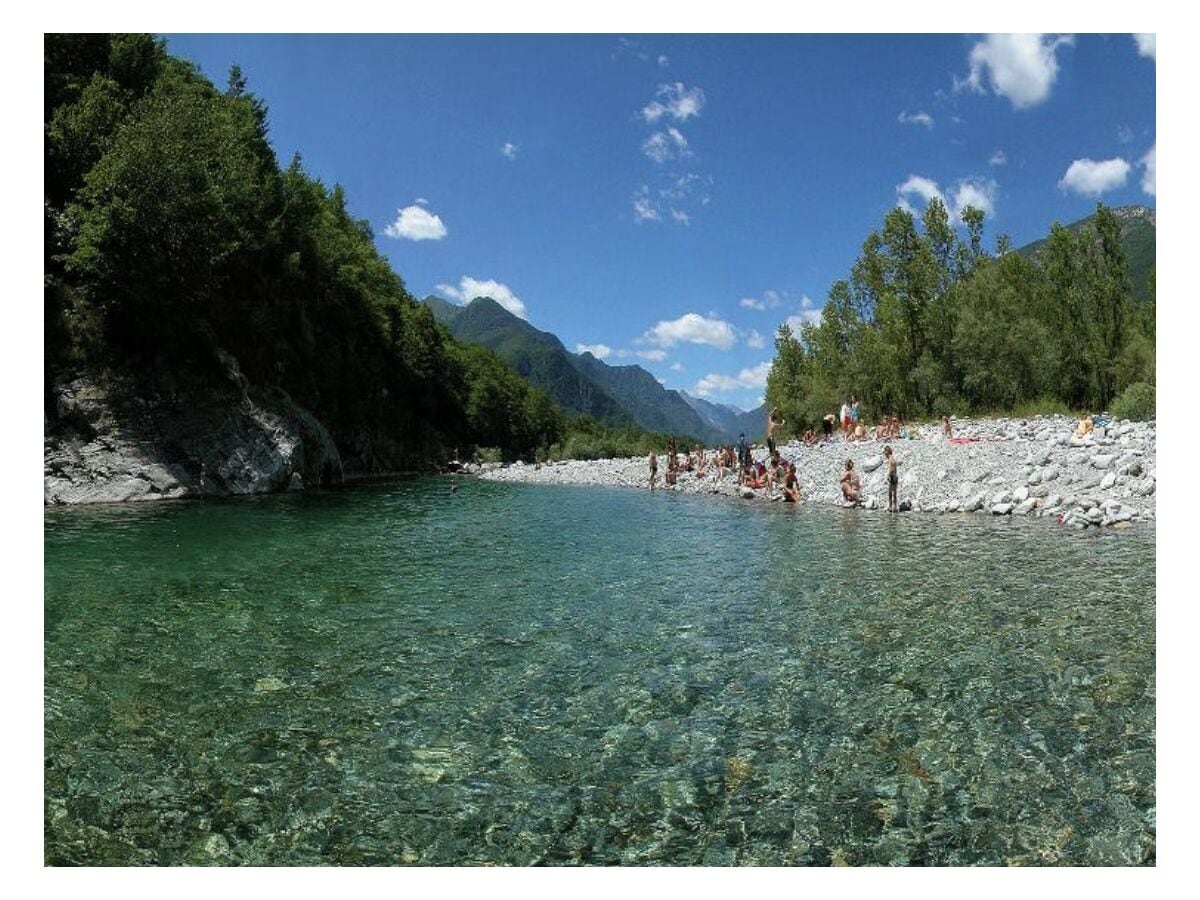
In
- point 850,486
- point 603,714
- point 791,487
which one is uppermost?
point 850,486

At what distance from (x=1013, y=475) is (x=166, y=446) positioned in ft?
118

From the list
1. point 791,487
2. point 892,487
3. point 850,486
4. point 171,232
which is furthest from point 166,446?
point 892,487

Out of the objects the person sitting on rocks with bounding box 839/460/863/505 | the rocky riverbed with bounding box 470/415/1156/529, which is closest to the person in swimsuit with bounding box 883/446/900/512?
the rocky riverbed with bounding box 470/415/1156/529

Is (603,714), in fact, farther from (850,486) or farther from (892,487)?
(850,486)

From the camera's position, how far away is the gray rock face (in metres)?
29.0

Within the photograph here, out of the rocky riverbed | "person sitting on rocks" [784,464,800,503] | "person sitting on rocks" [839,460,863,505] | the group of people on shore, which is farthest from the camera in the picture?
"person sitting on rocks" [784,464,800,503]

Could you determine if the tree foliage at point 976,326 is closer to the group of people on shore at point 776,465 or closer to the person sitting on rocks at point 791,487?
the group of people on shore at point 776,465

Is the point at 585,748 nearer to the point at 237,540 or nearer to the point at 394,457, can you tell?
the point at 237,540

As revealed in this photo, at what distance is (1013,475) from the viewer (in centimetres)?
2656

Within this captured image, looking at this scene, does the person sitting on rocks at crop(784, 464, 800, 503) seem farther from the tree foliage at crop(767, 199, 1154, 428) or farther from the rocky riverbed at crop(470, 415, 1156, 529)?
the tree foliage at crop(767, 199, 1154, 428)

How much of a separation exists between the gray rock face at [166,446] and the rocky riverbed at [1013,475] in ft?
76.4

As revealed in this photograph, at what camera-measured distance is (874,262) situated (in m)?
65.4

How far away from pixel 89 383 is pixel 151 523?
43.7ft

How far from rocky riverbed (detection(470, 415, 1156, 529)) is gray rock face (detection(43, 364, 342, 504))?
76.4 feet
